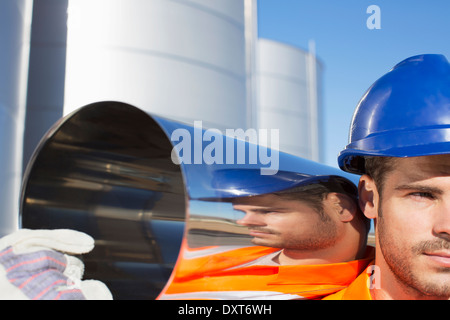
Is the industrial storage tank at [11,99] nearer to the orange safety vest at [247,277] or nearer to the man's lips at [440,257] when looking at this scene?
the orange safety vest at [247,277]

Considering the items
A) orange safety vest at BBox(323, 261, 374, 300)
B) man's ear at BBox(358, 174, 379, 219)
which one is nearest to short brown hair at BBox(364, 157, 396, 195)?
man's ear at BBox(358, 174, 379, 219)

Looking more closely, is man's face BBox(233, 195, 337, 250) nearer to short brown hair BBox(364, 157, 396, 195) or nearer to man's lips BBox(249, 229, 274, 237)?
man's lips BBox(249, 229, 274, 237)

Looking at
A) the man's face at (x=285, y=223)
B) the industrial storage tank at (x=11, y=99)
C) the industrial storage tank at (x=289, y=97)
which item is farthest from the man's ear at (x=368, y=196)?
the industrial storage tank at (x=289, y=97)

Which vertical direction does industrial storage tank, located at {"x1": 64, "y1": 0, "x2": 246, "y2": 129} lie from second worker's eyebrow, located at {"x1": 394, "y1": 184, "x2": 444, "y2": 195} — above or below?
above

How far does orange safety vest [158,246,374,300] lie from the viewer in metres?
1.19

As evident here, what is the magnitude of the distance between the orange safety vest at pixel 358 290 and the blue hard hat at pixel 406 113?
1.37ft

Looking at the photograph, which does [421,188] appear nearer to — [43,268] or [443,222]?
[443,222]

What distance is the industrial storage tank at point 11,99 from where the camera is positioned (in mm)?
2944

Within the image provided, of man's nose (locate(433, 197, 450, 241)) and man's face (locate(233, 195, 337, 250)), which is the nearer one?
man's nose (locate(433, 197, 450, 241))

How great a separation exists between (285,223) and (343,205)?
1.00ft

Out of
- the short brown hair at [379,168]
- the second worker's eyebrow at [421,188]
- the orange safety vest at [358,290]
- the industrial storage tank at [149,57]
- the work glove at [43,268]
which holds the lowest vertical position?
the orange safety vest at [358,290]

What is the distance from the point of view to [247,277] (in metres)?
1.42

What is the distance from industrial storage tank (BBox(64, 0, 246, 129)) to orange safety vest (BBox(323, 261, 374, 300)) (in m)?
2.49

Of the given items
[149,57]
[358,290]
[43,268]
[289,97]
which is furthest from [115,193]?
[289,97]
